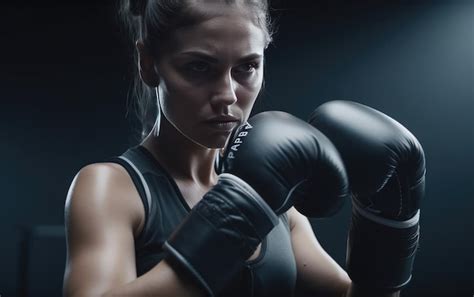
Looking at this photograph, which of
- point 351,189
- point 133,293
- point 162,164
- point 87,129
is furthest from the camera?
point 87,129

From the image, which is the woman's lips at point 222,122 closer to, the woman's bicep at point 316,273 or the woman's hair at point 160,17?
the woman's hair at point 160,17

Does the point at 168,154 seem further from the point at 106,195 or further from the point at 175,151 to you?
the point at 106,195

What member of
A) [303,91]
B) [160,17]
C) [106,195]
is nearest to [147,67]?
[160,17]

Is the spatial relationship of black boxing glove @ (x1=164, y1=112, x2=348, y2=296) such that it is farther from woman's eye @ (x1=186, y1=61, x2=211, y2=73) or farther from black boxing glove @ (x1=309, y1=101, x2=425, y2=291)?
woman's eye @ (x1=186, y1=61, x2=211, y2=73)

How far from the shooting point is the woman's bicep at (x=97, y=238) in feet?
2.90

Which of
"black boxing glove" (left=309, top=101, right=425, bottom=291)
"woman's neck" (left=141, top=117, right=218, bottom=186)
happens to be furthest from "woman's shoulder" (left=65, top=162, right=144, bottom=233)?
"black boxing glove" (left=309, top=101, right=425, bottom=291)

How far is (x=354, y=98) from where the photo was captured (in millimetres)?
3410

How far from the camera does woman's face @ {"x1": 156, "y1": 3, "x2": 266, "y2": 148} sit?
3.38ft

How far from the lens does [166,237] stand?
3.34 feet

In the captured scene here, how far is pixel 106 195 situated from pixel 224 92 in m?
0.28
